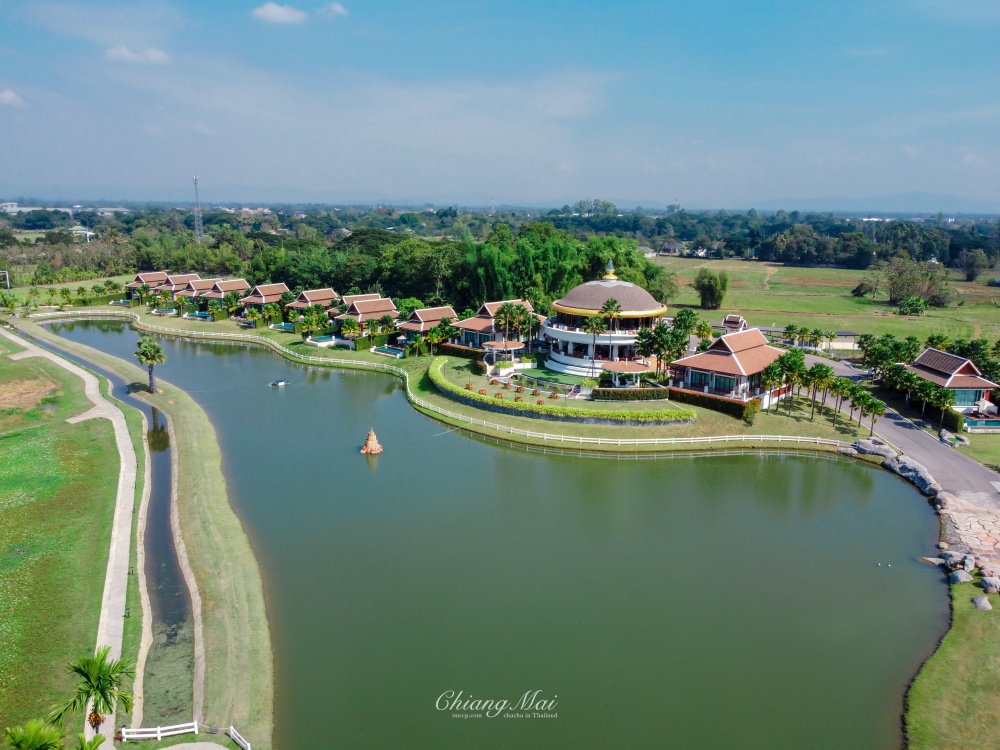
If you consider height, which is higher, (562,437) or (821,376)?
(821,376)

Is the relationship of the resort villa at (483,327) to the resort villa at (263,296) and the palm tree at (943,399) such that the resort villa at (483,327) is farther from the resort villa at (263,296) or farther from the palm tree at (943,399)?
the resort villa at (263,296)

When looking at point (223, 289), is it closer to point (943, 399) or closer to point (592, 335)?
point (592, 335)

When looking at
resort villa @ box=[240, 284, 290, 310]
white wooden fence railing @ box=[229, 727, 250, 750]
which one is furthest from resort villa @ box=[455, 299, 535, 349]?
white wooden fence railing @ box=[229, 727, 250, 750]

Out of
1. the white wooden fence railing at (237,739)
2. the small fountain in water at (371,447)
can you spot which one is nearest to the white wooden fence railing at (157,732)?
the white wooden fence railing at (237,739)

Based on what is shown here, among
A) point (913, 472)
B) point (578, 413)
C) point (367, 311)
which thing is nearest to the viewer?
point (913, 472)

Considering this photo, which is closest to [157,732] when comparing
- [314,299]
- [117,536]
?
[117,536]

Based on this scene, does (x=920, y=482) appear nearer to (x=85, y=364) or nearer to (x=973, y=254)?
(x=85, y=364)
